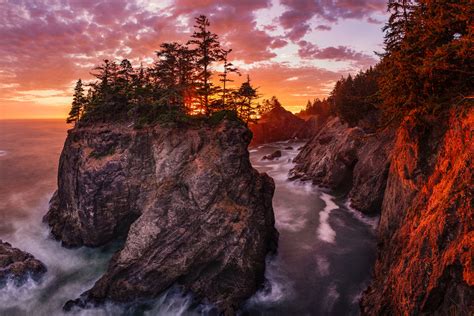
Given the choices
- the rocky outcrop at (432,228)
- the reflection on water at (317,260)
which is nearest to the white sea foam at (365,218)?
the reflection on water at (317,260)

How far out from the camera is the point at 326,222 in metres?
36.4

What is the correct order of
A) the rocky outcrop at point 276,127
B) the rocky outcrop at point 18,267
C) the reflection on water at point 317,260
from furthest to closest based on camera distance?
the rocky outcrop at point 276,127, the rocky outcrop at point 18,267, the reflection on water at point 317,260

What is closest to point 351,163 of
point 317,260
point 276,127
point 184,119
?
point 317,260

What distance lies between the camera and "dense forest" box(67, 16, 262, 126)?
29109 mm

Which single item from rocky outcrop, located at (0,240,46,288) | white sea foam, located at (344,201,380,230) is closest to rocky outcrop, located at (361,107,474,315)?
white sea foam, located at (344,201,380,230)

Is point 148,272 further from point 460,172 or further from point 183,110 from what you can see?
point 460,172

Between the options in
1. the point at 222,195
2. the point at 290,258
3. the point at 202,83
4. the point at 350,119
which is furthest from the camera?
the point at 350,119

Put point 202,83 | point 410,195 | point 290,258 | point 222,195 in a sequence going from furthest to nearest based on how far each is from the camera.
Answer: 1. point 202,83
2. point 290,258
3. point 222,195
4. point 410,195

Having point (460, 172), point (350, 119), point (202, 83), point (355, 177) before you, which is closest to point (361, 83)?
point (350, 119)

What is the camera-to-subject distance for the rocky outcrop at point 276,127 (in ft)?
369

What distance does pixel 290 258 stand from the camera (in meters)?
28.5

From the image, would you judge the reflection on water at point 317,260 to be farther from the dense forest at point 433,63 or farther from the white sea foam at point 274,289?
the dense forest at point 433,63

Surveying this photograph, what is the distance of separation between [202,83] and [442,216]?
78.9ft

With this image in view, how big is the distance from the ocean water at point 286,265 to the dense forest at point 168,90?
15039mm
